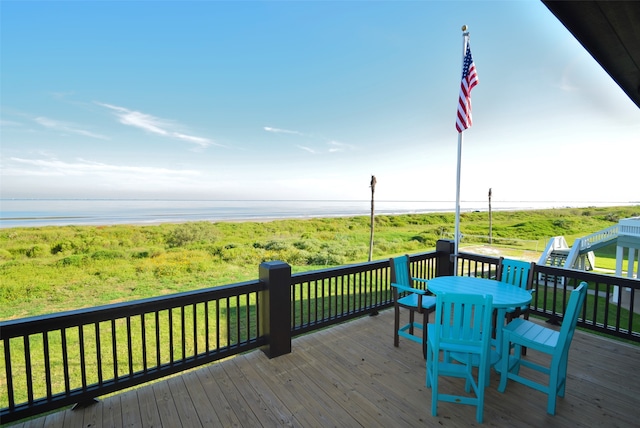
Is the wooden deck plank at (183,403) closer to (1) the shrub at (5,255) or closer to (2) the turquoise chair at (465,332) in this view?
(2) the turquoise chair at (465,332)

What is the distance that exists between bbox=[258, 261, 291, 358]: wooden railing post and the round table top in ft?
4.98

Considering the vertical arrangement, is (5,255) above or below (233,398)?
below

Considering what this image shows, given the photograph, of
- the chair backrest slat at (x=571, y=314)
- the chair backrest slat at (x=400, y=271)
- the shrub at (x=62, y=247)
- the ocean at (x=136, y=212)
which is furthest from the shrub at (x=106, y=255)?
the chair backrest slat at (x=571, y=314)

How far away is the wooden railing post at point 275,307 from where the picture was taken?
9.54 feet

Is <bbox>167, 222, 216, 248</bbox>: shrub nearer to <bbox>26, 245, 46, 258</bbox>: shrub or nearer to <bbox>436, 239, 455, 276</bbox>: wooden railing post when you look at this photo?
<bbox>26, 245, 46, 258</bbox>: shrub

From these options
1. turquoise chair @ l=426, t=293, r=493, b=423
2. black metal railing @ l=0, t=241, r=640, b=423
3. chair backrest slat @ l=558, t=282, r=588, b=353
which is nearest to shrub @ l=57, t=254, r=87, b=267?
black metal railing @ l=0, t=241, r=640, b=423

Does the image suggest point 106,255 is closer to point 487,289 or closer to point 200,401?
point 200,401

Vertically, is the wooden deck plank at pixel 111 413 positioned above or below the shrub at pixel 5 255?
above

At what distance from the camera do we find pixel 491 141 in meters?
9.95

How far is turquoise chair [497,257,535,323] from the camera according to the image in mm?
3025

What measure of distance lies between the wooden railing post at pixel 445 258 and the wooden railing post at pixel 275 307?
3.07 m

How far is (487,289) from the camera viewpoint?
9.25ft

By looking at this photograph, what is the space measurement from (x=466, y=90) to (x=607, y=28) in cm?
280

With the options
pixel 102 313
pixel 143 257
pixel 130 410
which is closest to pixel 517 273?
pixel 130 410
